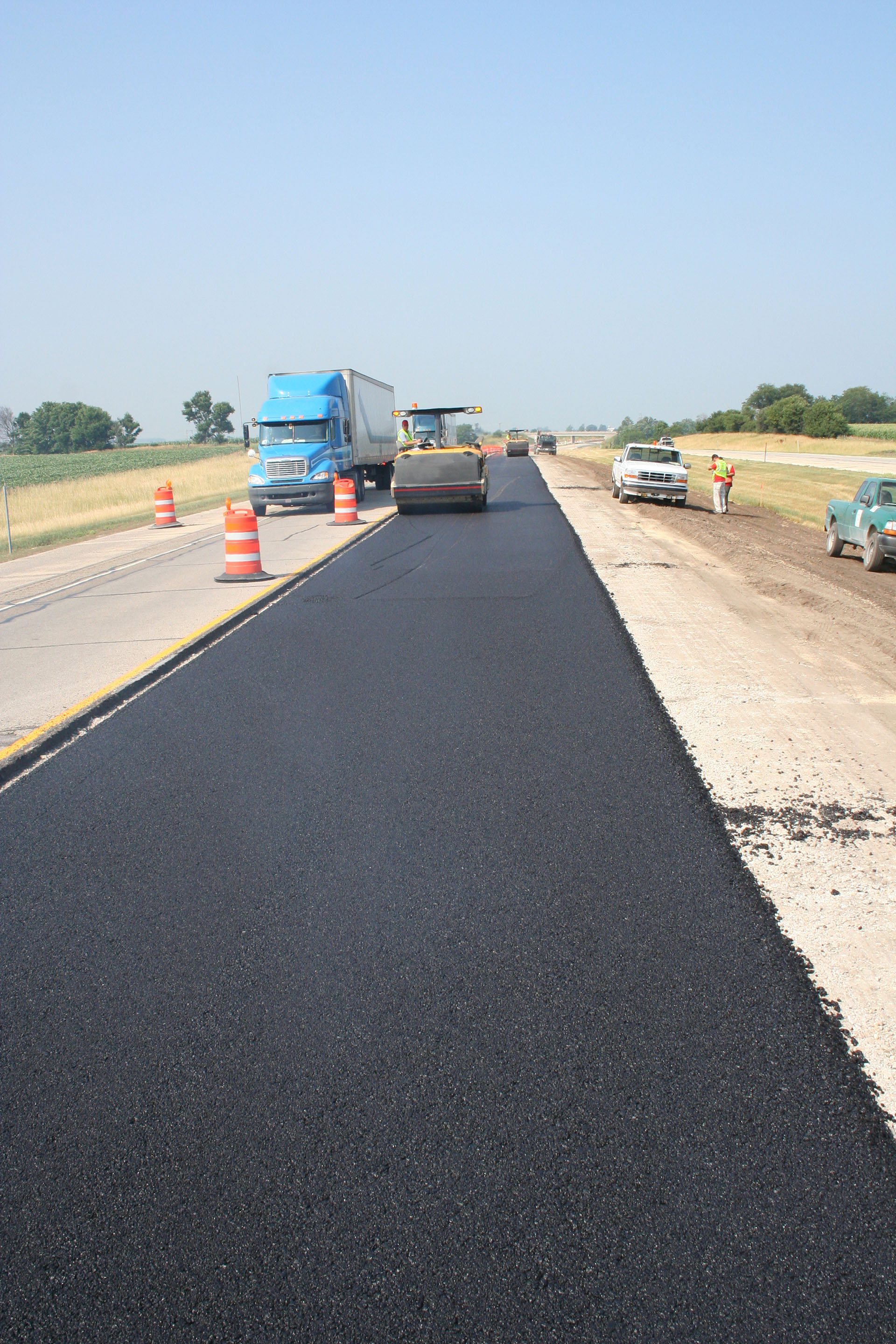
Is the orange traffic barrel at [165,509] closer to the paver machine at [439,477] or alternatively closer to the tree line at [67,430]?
the paver machine at [439,477]

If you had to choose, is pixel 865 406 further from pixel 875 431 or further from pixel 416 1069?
pixel 416 1069

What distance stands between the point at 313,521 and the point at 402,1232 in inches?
940

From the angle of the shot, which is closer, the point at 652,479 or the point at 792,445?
the point at 652,479

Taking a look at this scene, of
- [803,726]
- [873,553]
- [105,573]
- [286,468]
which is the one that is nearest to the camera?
[803,726]

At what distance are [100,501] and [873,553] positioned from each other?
3012 cm

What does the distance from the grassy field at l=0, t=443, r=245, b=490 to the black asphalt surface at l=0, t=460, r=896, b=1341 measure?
4777cm

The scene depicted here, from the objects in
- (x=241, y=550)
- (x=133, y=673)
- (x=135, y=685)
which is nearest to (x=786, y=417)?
(x=241, y=550)

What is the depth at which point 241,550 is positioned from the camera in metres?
15.5

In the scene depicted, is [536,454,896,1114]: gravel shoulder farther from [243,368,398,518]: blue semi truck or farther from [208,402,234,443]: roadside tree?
[208,402,234,443]: roadside tree

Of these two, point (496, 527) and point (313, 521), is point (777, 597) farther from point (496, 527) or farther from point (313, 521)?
point (313, 521)

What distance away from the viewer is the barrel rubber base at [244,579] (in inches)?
603

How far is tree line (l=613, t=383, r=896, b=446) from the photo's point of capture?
92.6 meters

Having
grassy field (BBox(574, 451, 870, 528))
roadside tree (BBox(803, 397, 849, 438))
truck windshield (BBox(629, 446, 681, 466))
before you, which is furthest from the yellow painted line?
roadside tree (BBox(803, 397, 849, 438))

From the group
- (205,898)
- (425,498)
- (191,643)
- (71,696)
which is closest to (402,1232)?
(205,898)
